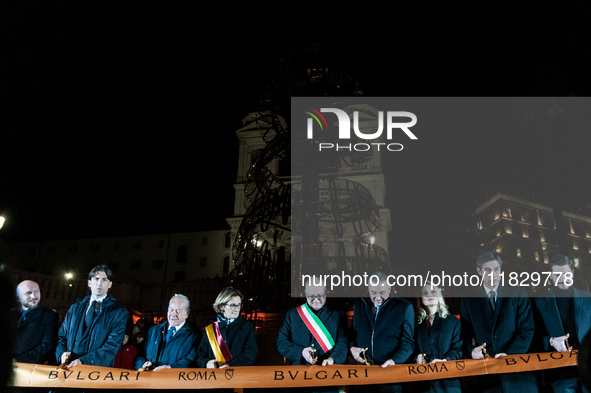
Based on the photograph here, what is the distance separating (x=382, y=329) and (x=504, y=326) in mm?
1654

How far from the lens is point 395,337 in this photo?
611 cm

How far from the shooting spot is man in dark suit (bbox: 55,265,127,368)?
628cm

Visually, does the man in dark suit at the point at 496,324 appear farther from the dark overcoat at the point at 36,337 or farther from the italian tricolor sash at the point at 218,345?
the dark overcoat at the point at 36,337

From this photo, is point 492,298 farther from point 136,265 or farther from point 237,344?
point 136,265

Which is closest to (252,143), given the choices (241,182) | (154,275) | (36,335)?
(241,182)

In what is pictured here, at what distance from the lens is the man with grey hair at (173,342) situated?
6309 mm

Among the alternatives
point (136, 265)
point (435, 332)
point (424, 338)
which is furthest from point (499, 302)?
point (136, 265)

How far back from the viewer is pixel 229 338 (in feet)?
20.7

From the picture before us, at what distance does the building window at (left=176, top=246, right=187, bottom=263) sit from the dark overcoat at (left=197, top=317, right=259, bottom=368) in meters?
38.5

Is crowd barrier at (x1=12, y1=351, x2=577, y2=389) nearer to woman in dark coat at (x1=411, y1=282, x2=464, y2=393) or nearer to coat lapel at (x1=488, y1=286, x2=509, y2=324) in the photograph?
woman in dark coat at (x1=411, y1=282, x2=464, y2=393)

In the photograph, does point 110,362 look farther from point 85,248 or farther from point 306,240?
point 85,248

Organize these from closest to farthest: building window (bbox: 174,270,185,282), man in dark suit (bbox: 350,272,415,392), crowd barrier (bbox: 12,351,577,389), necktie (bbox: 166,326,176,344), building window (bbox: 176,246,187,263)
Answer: crowd barrier (bbox: 12,351,577,389), man in dark suit (bbox: 350,272,415,392), necktie (bbox: 166,326,176,344), building window (bbox: 174,270,185,282), building window (bbox: 176,246,187,263)

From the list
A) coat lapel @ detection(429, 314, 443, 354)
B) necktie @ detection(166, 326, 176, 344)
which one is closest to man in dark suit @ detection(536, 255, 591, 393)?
coat lapel @ detection(429, 314, 443, 354)

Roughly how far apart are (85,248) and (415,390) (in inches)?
1879
